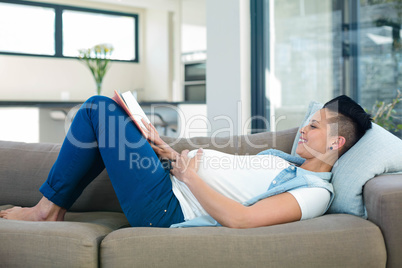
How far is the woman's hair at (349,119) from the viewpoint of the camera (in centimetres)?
189

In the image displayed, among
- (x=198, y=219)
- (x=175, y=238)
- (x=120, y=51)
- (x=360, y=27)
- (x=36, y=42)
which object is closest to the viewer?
(x=175, y=238)

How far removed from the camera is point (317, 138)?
1.90 metres

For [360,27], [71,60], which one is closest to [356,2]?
[360,27]

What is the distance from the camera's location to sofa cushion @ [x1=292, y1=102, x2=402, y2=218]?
173 centimetres

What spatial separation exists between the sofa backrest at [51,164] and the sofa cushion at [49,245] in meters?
0.57

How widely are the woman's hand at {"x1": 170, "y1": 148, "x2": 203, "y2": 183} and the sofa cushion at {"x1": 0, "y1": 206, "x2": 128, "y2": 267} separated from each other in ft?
1.28

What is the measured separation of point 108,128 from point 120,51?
5832 mm

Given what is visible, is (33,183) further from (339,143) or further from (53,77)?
(53,77)

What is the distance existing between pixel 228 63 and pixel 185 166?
220 centimetres

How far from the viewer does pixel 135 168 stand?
1773mm

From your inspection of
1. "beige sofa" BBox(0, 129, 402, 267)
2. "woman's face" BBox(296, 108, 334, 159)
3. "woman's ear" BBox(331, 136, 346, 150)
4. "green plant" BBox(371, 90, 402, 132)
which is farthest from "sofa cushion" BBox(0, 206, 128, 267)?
"green plant" BBox(371, 90, 402, 132)

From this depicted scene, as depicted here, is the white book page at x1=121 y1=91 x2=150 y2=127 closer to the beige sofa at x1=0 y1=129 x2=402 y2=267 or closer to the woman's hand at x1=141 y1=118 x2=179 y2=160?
the woman's hand at x1=141 y1=118 x2=179 y2=160

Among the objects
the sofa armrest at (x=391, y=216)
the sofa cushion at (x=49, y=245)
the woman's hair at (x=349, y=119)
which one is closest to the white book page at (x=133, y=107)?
the sofa cushion at (x=49, y=245)

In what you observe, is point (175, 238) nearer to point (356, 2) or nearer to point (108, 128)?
point (108, 128)
